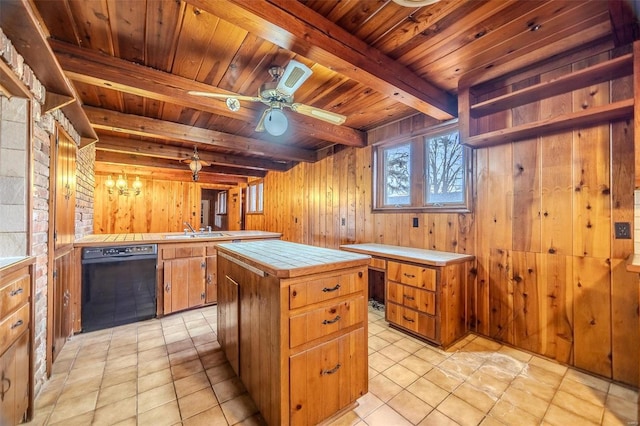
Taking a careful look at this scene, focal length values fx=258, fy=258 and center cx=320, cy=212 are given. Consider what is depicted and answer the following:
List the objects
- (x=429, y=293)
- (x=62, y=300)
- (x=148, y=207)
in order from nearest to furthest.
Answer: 1. (x=62, y=300)
2. (x=429, y=293)
3. (x=148, y=207)

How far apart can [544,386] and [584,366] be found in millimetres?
483

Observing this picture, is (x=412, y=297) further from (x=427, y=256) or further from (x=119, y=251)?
(x=119, y=251)

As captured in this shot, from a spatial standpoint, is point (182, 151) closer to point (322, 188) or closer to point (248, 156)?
point (248, 156)

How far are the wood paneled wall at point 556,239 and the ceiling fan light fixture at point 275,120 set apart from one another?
1.91 m

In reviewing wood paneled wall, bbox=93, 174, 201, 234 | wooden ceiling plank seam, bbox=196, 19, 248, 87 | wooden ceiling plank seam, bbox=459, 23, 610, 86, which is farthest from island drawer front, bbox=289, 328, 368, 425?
wood paneled wall, bbox=93, 174, 201, 234

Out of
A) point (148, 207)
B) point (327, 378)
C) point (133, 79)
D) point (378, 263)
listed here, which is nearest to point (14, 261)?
point (133, 79)

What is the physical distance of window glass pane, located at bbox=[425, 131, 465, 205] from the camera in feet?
9.05

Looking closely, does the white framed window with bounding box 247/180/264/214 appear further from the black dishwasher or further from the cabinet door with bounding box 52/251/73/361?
the cabinet door with bounding box 52/251/73/361

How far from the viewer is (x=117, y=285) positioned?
9.14 ft

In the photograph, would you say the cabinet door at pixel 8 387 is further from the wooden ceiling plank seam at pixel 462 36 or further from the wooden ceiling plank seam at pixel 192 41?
the wooden ceiling plank seam at pixel 462 36

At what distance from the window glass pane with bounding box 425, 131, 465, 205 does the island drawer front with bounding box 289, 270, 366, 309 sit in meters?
1.75

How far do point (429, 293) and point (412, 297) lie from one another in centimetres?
19

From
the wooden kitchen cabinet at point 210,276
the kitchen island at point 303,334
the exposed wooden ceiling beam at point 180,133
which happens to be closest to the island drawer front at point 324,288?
the kitchen island at point 303,334

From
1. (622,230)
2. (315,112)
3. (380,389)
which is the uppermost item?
(315,112)
